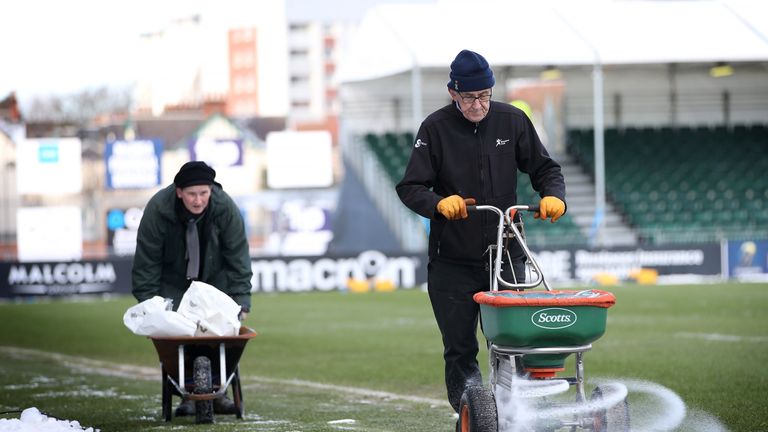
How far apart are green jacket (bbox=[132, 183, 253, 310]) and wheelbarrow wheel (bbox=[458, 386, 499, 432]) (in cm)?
298

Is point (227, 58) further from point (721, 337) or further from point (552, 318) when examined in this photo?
point (552, 318)

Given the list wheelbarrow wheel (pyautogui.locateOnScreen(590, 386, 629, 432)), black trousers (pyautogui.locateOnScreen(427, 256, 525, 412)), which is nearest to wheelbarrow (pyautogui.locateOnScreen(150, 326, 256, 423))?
black trousers (pyautogui.locateOnScreen(427, 256, 525, 412))

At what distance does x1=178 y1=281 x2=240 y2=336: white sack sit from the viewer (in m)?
8.81

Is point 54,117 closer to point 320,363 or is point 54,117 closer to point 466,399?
point 320,363

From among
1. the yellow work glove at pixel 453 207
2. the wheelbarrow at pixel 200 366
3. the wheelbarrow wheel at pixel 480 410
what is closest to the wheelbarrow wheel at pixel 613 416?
the wheelbarrow wheel at pixel 480 410

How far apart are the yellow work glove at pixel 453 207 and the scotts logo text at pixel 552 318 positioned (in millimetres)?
717

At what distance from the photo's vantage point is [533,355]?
21.6 ft

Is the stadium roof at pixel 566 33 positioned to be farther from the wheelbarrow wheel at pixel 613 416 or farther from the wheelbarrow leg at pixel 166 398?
the wheelbarrow wheel at pixel 613 416

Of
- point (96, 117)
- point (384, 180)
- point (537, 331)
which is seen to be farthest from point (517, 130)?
point (96, 117)

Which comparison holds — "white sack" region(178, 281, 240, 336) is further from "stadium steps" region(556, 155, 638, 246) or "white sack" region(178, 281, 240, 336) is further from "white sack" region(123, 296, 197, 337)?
"stadium steps" region(556, 155, 638, 246)

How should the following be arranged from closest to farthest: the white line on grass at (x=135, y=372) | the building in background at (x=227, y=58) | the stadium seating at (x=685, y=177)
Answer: the white line on grass at (x=135, y=372), the stadium seating at (x=685, y=177), the building in background at (x=227, y=58)

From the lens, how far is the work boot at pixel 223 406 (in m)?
9.52

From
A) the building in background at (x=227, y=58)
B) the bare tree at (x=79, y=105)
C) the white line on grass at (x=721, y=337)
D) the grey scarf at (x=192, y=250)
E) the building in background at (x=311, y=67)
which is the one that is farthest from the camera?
the building in background at (x=311, y=67)

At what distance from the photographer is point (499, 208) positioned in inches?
283
